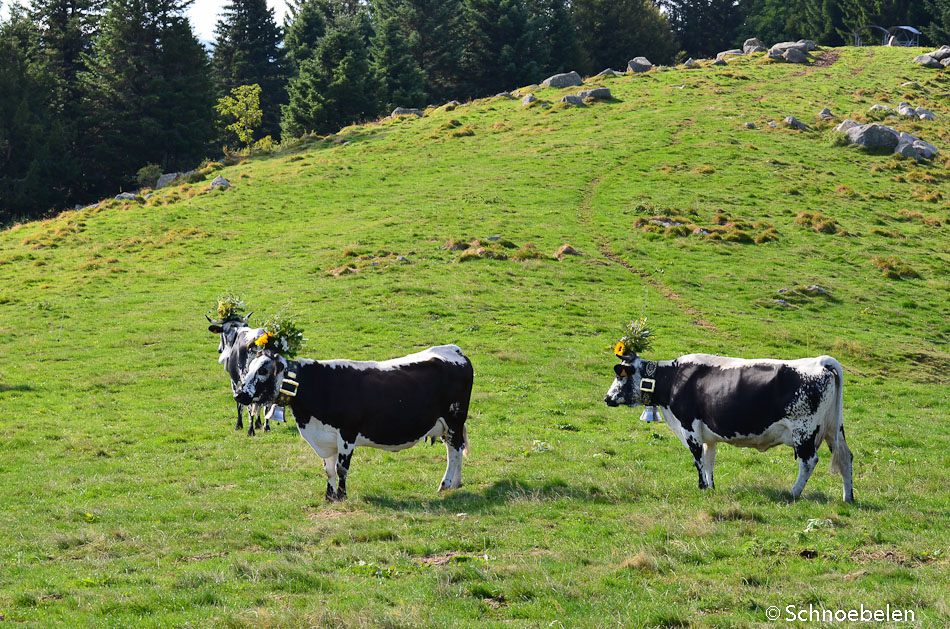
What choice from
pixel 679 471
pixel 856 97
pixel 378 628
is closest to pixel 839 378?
pixel 679 471

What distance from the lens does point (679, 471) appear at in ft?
58.3

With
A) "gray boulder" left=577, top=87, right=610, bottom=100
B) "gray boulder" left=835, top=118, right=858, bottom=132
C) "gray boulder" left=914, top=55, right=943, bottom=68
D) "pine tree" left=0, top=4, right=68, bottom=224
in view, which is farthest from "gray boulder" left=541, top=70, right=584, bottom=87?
"pine tree" left=0, top=4, right=68, bottom=224

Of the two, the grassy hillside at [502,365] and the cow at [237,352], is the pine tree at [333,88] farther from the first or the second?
the cow at [237,352]

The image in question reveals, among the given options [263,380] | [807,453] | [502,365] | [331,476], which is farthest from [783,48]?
[263,380]

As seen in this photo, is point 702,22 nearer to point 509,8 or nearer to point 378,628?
point 509,8

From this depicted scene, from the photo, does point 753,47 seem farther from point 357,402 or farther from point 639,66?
point 357,402

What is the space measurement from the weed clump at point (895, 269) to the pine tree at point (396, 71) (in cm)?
5794

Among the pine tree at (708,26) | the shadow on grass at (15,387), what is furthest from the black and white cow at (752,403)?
the pine tree at (708,26)

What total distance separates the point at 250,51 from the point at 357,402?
323 ft

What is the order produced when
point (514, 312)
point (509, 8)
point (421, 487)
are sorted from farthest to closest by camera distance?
point (509, 8) → point (514, 312) → point (421, 487)

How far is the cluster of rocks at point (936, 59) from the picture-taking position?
92188mm

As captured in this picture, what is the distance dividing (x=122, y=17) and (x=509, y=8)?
43050mm

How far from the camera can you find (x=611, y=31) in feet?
378

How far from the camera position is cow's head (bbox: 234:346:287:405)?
15.3m
